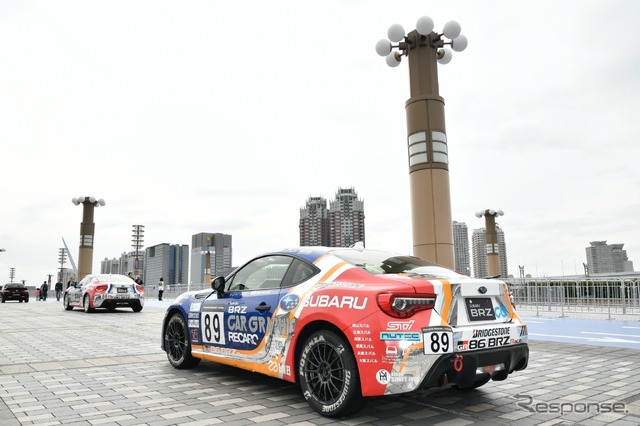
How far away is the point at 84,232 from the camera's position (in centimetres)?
3431

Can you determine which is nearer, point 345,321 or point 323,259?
point 345,321

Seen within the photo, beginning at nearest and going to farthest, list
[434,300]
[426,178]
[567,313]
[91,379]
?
[434,300] < [91,379] < [426,178] < [567,313]

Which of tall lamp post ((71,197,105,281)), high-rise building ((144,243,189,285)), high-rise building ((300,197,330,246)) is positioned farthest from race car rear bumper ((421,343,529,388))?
high-rise building ((144,243,189,285))

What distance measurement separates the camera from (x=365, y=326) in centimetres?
384

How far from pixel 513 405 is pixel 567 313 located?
43.2 feet

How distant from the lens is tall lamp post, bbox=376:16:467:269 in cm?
1231

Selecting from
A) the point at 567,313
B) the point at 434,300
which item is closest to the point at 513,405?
the point at 434,300

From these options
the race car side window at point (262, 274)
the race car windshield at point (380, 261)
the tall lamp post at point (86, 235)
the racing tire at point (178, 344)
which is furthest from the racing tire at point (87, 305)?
the tall lamp post at point (86, 235)

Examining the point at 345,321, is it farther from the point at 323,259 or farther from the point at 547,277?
the point at 547,277

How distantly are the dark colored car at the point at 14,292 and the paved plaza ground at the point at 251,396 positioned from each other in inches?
1233

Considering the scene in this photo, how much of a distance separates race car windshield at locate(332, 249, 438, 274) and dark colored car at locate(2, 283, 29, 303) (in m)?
36.3

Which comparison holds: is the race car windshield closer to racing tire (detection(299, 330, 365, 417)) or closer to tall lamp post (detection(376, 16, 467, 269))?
racing tire (detection(299, 330, 365, 417))

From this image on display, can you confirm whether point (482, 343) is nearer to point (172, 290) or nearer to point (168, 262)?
point (172, 290)

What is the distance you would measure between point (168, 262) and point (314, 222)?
215 feet
